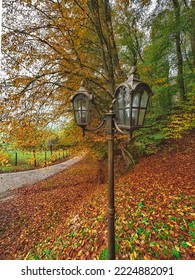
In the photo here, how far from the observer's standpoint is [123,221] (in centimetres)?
233

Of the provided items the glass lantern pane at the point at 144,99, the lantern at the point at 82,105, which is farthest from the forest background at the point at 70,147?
the lantern at the point at 82,105

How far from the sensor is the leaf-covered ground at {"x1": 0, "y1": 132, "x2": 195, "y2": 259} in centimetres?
186

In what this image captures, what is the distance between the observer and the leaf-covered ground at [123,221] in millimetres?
1855

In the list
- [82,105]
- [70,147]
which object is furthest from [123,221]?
[70,147]

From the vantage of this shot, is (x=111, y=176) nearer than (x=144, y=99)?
No

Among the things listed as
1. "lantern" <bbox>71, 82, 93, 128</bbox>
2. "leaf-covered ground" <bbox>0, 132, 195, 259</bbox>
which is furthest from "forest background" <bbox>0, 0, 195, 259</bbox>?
"lantern" <bbox>71, 82, 93, 128</bbox>

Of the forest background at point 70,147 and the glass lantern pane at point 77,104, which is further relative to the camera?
the forest background at point 70,147

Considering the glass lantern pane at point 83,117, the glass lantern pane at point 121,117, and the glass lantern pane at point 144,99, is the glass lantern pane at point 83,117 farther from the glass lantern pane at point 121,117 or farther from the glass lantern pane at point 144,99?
the glass lantern pane at point 144,99

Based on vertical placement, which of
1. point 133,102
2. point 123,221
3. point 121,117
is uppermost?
point 133,102

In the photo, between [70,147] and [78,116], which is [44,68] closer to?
[70,147]

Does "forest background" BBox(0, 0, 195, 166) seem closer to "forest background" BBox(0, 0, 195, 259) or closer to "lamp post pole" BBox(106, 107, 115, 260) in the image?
"forest background" BBox(0, 0, 195, 259)
